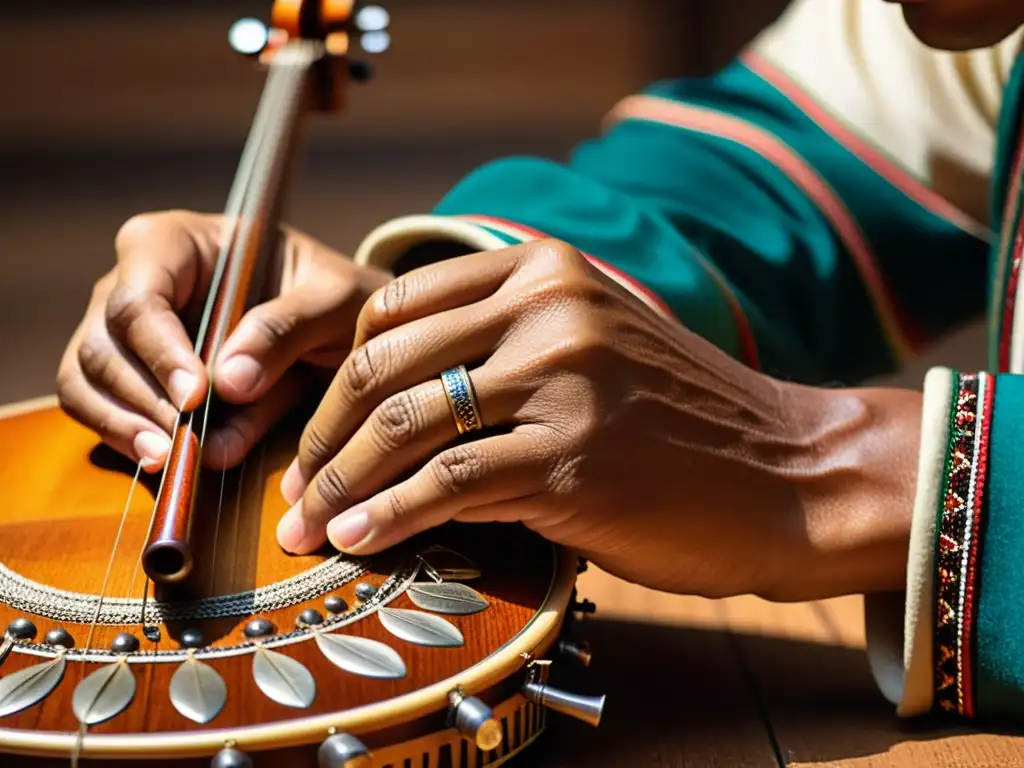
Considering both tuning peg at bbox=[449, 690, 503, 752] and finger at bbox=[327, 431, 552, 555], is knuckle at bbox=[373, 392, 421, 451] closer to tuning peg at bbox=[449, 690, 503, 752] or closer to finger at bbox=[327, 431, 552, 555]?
finger at bbox=[327, 431, 552, 555]

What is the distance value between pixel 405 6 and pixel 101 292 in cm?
251

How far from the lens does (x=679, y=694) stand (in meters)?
0.63

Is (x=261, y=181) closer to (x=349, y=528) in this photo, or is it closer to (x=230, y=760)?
(x=349, y=528)

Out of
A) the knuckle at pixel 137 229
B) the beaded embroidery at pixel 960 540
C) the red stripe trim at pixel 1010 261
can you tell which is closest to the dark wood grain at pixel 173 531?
the knuckle at pixel 137 229

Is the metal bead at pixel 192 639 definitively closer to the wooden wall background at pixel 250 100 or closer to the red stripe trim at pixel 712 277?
the red stripe trim at pixel 712 277

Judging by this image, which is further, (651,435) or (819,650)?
(819,650)

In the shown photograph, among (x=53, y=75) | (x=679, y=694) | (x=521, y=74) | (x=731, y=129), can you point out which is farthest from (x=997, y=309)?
(x=53, y=75)

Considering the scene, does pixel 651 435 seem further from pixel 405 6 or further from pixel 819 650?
pixel 405 6

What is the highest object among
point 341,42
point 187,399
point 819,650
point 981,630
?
point 341,42

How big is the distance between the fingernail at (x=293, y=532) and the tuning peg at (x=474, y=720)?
0.13 m

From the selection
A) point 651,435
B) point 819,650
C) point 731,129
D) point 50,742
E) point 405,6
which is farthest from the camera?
point 405,6

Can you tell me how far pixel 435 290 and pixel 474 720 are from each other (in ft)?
0.66

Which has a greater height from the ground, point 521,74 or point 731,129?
point 731,129

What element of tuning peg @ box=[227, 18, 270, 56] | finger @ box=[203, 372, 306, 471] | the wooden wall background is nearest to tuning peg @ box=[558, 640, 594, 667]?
finger @ box=[203, 372, 306, 471]
